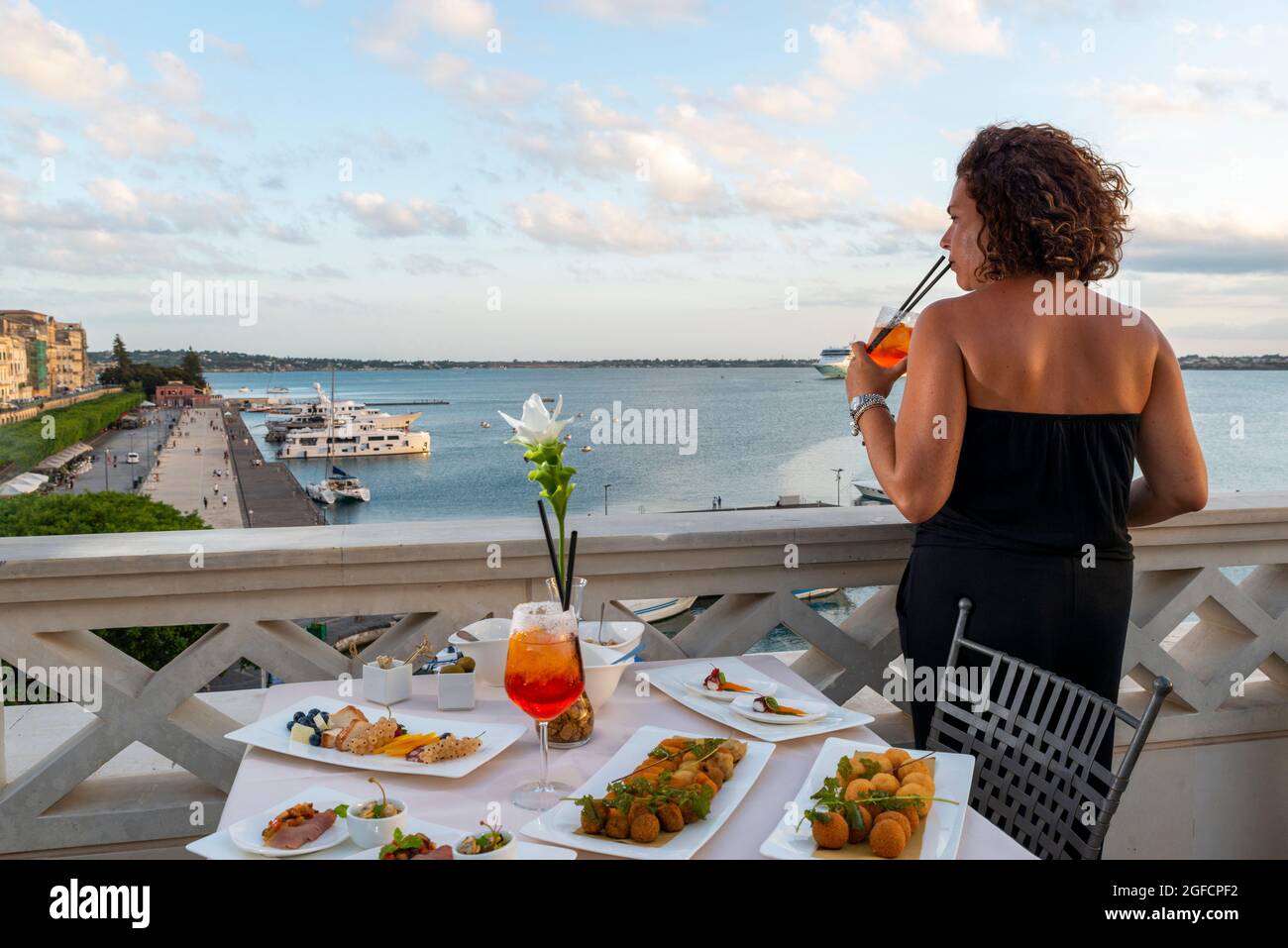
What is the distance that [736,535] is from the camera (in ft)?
8.13

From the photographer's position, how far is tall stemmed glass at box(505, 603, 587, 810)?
142 centimetres

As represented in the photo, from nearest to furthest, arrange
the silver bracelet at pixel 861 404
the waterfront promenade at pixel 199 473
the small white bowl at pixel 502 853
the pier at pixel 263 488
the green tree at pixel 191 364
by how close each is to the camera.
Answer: the small white bowl at pixel 502 853 → the silver bracelet at pixel 861 404 → the green tree at pixel 191 364 → the waterfront promenade at pixel 199 473 → the pier at pixel 263 488

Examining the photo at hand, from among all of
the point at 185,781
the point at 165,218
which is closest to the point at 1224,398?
the point at 165,218

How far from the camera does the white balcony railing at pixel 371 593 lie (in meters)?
2.18

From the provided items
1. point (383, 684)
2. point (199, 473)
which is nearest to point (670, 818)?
point (383, 684)

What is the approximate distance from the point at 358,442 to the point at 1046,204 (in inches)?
3401

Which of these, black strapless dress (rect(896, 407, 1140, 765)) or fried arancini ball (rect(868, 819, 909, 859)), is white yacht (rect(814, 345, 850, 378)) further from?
fried arancini ball (rect(868, 819, 909, 859))

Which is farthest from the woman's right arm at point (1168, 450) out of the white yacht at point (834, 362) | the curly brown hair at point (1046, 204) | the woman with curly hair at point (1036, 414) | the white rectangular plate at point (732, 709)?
the white rectangular plate at point (732, 709)

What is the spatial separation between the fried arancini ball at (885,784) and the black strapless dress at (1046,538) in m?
0.69

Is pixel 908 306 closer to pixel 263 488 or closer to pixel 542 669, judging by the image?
pixel 542 669

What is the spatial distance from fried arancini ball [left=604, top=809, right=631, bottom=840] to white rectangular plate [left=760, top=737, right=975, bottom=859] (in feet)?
0.60

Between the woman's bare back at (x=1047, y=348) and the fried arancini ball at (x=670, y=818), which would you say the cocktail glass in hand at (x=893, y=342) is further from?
the fried arancini ball at (x=670, y=818)

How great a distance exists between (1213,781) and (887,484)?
1.87 meters
